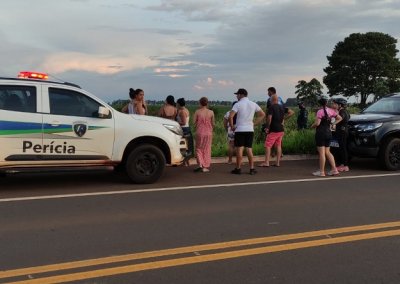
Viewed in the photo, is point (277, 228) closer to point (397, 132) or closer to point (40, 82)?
point (40, 82)

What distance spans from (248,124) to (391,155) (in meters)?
3.39

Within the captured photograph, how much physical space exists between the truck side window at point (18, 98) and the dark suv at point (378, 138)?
6.97 meters

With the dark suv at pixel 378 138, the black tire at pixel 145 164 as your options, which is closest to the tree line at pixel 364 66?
the dark suv at pixel 378 138

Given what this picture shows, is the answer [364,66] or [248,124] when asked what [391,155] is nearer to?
[248,124]

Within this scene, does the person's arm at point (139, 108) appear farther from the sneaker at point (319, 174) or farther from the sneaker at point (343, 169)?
the sneaker at point (343, 169)

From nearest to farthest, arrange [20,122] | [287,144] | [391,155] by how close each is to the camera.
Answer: [20,122]
[391,155]
[287,144]

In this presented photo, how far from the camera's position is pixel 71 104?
28.3 ft

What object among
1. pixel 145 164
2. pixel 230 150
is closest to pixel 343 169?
pixel 230 150

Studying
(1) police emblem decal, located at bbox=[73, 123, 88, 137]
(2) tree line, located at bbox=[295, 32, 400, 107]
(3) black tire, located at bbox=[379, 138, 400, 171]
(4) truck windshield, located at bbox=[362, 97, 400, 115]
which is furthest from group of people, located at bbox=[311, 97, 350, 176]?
(2) tree line, located at bbox=[295, 32, 400, 107]

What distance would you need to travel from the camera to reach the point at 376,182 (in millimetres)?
9469

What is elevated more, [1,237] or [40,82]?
[40,82]

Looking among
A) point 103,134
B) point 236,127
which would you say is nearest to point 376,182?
point 236,127

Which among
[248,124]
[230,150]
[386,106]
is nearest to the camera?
[248,124]

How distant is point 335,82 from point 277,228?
56080 mm
